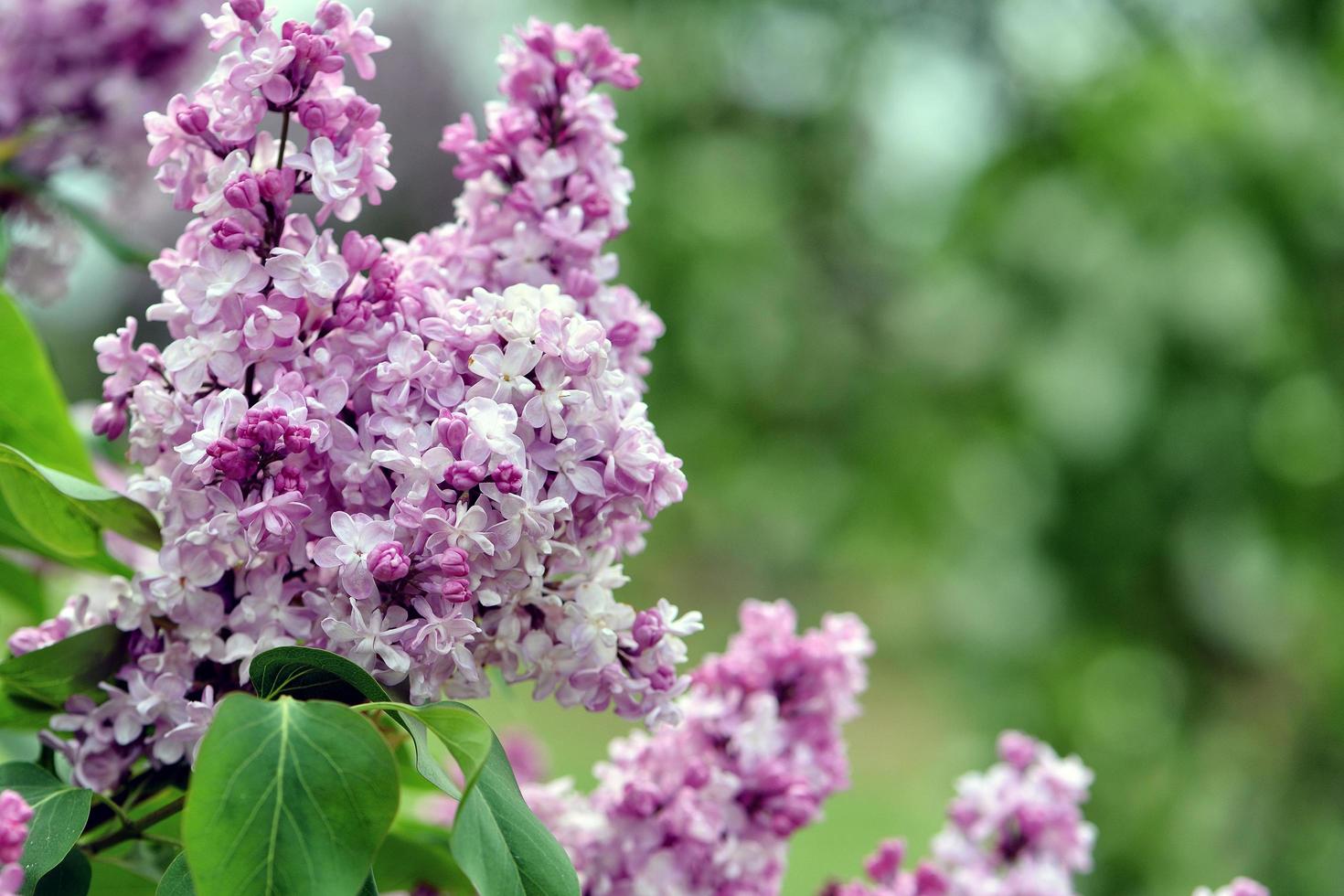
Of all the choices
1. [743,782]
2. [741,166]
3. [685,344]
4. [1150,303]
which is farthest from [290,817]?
[741,166]

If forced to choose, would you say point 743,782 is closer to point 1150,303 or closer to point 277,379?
point 277,379

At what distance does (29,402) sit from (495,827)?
8.8 inches

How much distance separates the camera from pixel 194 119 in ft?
0.92

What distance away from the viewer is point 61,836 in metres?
0.25

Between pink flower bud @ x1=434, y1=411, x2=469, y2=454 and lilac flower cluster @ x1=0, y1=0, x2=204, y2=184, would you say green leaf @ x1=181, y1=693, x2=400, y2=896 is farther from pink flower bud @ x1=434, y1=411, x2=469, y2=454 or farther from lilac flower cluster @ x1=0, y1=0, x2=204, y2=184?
lilac flower cluster @ x1=0, y1=0, x2=204, y2=184

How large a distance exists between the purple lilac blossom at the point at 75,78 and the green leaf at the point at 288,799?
0.44 metres

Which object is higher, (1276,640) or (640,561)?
(640,561)

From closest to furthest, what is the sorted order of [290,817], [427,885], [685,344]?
[290,817]
[427,885]
[685,344]

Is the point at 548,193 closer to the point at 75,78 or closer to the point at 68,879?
the point at 68,879

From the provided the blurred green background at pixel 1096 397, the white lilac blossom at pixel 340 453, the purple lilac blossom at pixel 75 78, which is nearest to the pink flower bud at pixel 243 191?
the white lilac blossom at pixel 340 453

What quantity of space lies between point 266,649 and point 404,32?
5464 mm

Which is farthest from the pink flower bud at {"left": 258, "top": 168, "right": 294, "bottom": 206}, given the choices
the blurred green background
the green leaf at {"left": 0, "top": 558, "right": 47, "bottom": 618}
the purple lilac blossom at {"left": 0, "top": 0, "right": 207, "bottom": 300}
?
the blurred green background

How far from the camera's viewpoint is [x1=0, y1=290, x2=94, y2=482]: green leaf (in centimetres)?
37

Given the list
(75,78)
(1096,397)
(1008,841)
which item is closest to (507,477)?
(1008,841)
